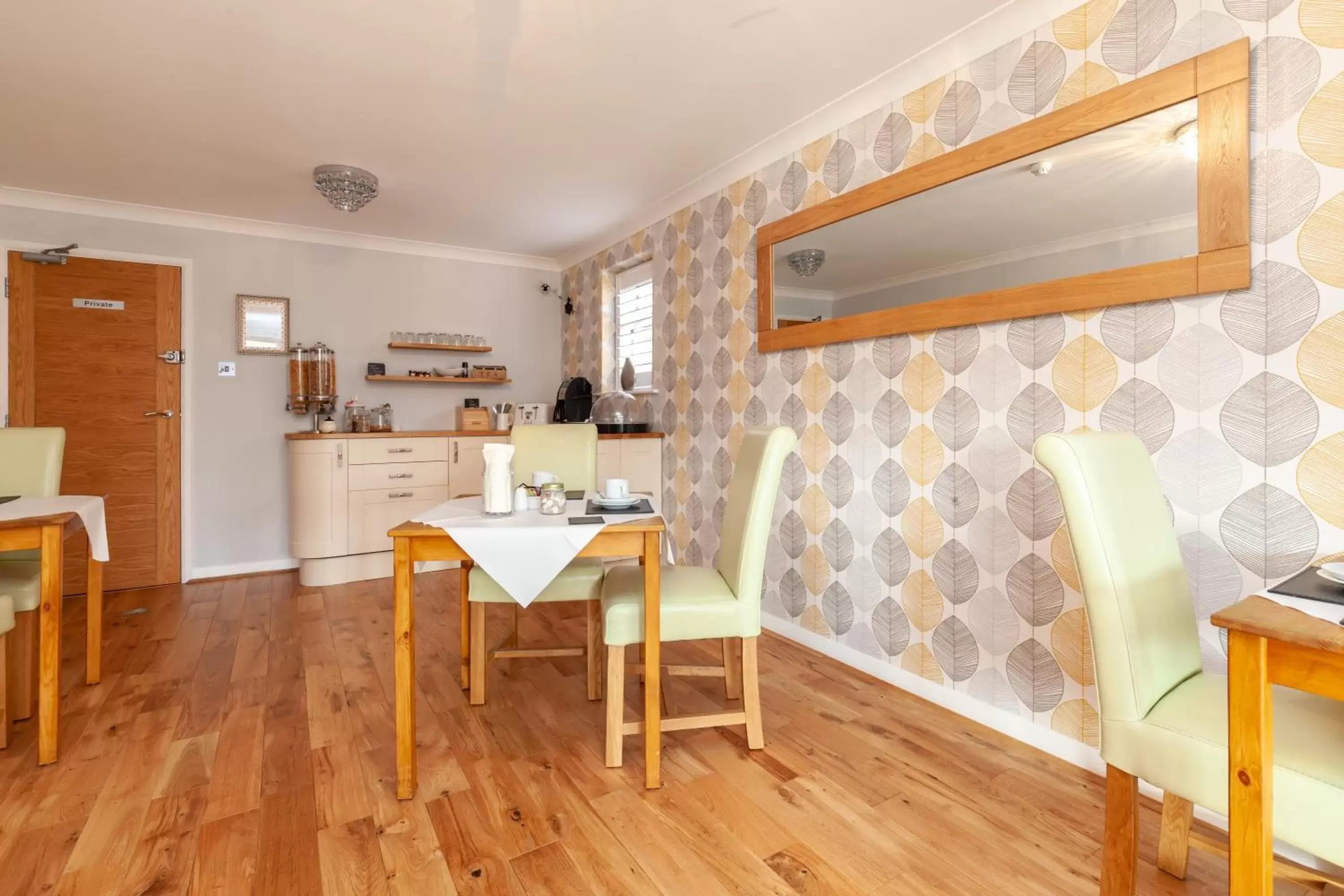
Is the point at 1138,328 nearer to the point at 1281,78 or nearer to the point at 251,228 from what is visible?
the point at 1281,78

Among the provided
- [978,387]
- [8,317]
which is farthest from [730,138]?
[8,317]

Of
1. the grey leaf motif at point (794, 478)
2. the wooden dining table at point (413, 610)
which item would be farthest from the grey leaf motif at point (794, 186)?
the wooden dining table at point (413, 610)

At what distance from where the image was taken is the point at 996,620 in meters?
2.11

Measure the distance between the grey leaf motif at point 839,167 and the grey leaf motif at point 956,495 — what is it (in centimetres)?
124

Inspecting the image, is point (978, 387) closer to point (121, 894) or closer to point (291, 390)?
point (121, 894)

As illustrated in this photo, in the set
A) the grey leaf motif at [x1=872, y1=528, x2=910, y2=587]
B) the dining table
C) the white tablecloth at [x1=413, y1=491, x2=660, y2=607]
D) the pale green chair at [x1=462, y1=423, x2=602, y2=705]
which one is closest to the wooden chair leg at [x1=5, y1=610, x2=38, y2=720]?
the dining table

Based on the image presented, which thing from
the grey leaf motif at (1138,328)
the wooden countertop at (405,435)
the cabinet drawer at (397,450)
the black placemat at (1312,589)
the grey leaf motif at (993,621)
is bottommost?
the grey leaf motif at (993,621)

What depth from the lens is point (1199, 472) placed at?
1.65 metres

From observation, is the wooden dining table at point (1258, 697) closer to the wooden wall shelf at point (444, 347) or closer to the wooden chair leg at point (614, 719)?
the wooden chair leg at point (614, 719)

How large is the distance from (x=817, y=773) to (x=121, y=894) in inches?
65.4

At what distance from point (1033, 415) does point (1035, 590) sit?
544mm

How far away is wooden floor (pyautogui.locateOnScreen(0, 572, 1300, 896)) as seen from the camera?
143 centimetres

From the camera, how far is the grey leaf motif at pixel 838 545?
2664 millimetres

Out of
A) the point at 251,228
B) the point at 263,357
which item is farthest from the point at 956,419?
the point at 251,228
